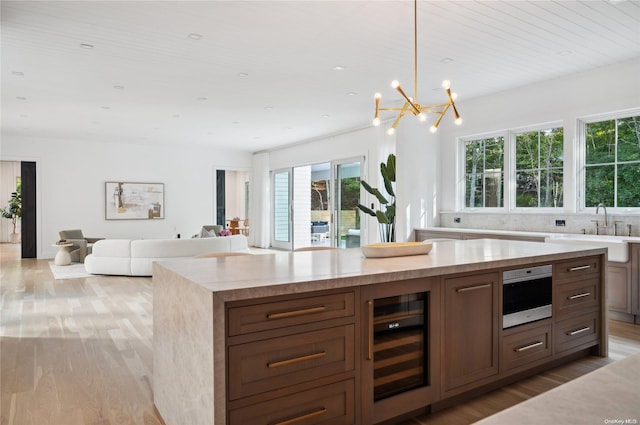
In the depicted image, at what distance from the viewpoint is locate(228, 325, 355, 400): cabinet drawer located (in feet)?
5.52

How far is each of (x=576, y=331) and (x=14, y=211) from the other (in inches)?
566

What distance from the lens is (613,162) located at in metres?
4.98

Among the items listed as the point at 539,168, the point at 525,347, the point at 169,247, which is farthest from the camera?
the point at 169,247

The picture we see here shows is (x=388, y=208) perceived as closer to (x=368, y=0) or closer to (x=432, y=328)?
(x=368, y=0)

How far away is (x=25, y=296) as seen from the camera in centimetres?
557

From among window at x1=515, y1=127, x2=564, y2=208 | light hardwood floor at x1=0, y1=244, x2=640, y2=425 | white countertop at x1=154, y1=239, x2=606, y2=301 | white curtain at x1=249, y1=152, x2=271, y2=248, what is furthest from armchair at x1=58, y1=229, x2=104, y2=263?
window at x1=515, y1=127, x2=564, y2=208

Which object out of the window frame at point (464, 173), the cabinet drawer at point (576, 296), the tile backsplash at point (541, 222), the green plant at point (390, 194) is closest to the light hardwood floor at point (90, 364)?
the cabinet drawer at point (576, 296)

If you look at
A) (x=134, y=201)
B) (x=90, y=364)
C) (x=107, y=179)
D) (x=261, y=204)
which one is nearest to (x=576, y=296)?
(x=90, y=364)

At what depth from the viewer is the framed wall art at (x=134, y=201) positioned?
33.8ft

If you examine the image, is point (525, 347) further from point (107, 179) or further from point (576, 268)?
point (107, 179)

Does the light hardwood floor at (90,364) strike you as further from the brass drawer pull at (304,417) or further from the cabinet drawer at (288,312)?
the cabinet drawer at (288,312)

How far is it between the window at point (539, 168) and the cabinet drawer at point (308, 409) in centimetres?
466

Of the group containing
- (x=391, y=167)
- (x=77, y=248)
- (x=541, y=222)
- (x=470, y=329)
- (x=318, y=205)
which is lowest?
(x=77, y=248)

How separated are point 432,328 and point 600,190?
398 centimetres
